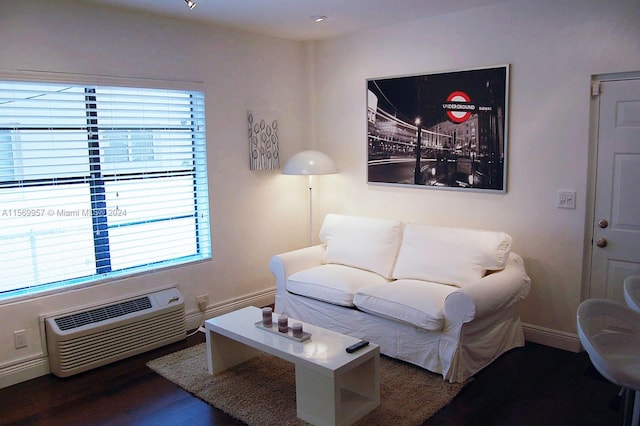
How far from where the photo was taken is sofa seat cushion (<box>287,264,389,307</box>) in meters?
3.84

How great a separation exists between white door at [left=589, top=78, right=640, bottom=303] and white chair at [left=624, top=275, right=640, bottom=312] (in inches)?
32.9

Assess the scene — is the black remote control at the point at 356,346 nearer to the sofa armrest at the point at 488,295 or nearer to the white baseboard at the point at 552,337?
the sofa armrest at the point at 488,295

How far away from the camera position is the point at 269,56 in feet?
15.7

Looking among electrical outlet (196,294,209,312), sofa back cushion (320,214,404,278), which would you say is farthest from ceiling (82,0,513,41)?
electrical outlet (196,294,209,312)

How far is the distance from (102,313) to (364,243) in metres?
2.06

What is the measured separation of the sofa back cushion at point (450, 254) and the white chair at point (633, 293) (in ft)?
3.26

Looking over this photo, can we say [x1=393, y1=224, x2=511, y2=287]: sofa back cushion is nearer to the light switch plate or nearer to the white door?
the light switch plate

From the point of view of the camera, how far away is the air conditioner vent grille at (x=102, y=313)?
11.6 ft

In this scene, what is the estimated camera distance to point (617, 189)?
3455 millimetres

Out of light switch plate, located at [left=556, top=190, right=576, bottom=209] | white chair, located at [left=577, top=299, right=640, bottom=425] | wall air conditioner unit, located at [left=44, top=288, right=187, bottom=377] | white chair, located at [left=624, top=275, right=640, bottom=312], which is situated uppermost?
light switch plate, located at [left=556, top=190, right=576, bottom=209]

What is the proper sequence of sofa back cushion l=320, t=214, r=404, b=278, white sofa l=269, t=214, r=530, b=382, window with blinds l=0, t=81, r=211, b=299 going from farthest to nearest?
1. sofa back cushion l=320, t=214, r=404, b=278
2. window with blinds l=0, t=81, r=211, b=299
3. white sofa l=269, t=214, r=530, b=382

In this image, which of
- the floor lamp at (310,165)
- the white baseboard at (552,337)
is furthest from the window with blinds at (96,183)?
the white baseboard at (552,337)

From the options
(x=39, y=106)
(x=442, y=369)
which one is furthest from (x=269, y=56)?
(x=442, y=369)

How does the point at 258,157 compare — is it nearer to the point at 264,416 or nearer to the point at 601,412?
the point at 264,416
